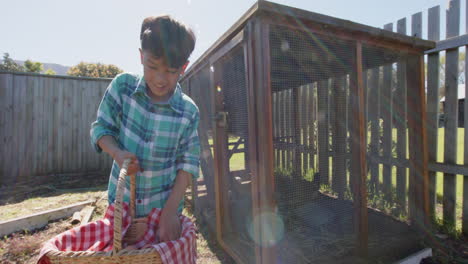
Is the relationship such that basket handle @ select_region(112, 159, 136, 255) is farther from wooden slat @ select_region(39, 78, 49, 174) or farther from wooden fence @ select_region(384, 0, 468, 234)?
wooden slat @ select_region(39, 78, 49, 174)

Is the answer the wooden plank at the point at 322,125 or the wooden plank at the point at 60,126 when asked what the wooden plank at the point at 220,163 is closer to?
the wooden plank at the point at 322,125

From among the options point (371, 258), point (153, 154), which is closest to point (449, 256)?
point (371, 258)

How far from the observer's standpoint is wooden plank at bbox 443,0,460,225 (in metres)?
2.51

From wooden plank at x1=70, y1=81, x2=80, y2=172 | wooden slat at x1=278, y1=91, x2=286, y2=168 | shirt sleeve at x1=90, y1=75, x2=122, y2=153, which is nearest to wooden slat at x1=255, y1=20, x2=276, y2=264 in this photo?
shirt sleeve at x1=90, y1=75, x2=122, y2=153

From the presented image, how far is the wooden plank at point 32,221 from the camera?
2565 millimetres

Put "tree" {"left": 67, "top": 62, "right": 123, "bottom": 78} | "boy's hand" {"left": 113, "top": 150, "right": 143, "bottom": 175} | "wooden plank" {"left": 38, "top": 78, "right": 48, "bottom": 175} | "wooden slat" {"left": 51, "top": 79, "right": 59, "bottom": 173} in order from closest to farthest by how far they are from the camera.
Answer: "boy's hand" {"left": 113, "top": 150, "right": 143, "bottom": 175} → "wooden plank" {"left": 38, "top": 78, "right": 48, "bottom": 175} → "wooden slat" {"left": 51, "top": 79, "right": 59, "bottom": 173} → "tree" {"left": 67, "top": 62, "right": 123, "bottom": 78}

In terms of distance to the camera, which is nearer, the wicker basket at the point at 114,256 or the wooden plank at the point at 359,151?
the wicker basket at the point at 114,256

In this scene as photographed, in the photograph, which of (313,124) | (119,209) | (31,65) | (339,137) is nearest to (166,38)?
(119,209)

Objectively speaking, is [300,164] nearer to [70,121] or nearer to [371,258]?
[371,258]

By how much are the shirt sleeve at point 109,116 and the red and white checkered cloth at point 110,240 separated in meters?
0.34

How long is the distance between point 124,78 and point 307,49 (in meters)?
1.69

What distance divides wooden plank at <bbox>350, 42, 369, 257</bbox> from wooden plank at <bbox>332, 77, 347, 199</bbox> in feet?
1.98

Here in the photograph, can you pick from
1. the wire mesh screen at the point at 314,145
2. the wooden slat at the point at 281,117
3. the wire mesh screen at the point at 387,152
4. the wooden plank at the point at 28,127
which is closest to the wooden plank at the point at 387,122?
the wire mesh screen at the point at 387,152

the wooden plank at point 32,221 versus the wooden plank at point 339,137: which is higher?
the wooden plank at point 339,137
